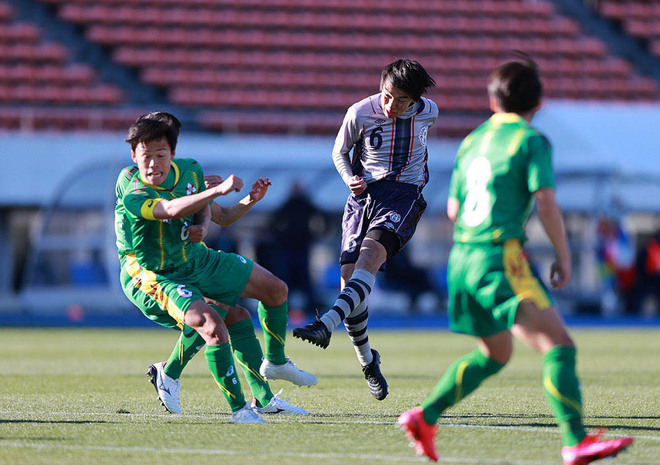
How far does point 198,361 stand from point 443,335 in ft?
18.6

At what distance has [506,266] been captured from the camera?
3.95 meters

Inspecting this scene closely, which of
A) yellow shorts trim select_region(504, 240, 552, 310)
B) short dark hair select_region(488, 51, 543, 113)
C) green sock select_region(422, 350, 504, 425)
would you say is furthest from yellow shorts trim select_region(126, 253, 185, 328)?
short dark hair select_region(488, 51, 543, 113)

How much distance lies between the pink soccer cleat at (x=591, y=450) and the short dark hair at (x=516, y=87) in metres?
1.25

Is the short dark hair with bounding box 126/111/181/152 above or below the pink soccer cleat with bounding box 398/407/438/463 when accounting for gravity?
above

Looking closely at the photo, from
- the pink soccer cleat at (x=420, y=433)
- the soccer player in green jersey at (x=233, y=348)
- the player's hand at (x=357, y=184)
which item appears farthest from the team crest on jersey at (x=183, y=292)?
the pink soccer cleat at (x=420, y=433)

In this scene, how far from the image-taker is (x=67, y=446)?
4328 millimetres

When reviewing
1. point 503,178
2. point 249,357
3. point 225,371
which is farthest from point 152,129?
point 503,178

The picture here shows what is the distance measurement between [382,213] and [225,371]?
5.22ft

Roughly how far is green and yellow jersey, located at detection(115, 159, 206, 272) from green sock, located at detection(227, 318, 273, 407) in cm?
51

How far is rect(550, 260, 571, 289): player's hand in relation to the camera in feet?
12.5

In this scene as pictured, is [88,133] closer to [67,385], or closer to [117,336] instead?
[117,336]

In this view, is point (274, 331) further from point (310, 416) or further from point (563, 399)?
point (563, 399)

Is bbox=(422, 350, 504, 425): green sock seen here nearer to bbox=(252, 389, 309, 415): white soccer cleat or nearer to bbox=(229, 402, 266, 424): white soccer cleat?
bbox=(229, 402, 266, 424): white soccer cleat

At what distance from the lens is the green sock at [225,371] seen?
16.7 ft
